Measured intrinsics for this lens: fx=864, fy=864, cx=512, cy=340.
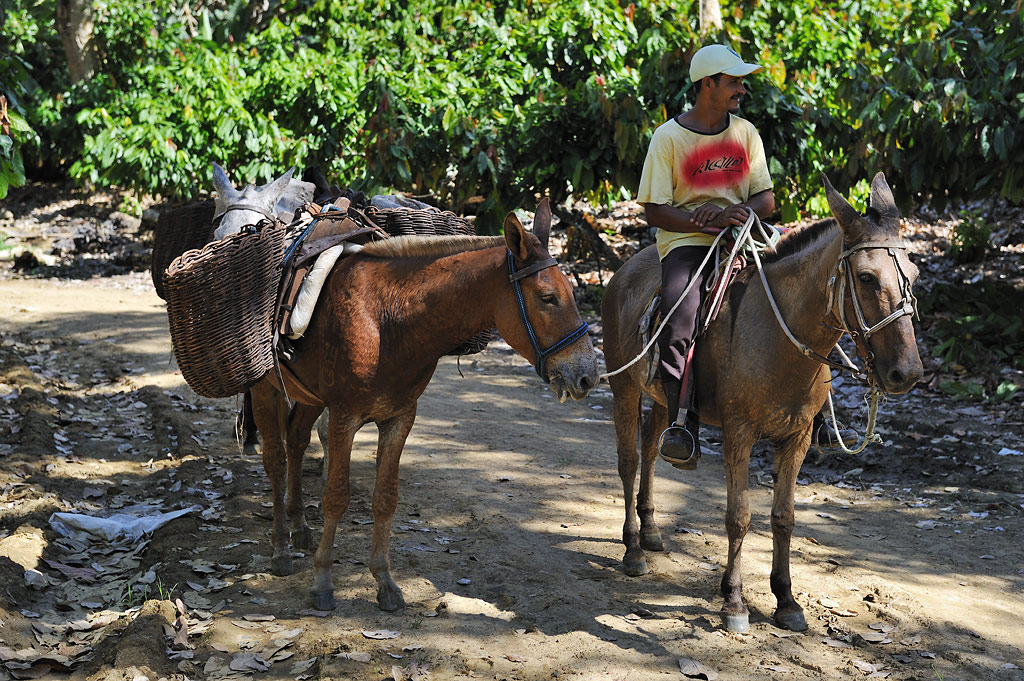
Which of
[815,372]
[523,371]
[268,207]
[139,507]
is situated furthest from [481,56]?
[815,372]

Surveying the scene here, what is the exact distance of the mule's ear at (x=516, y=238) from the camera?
172 inches

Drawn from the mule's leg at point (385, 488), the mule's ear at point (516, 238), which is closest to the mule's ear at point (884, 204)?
the mule's ear at point (516, 238)

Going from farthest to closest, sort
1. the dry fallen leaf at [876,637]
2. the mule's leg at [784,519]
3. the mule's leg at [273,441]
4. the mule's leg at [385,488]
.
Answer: the mule's leg at [273,441], the mule's leg at [385,488], the mule's leg at [784,519], the dry fallen leaf at [876,637]

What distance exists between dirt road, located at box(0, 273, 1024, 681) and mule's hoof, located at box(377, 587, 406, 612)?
0.24 feet

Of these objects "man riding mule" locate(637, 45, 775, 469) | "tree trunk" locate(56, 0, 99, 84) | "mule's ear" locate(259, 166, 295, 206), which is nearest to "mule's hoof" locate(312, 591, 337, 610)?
"man riding mule" locate(637, 45, 775, 469)

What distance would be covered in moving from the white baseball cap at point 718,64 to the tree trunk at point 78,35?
19.7 meters

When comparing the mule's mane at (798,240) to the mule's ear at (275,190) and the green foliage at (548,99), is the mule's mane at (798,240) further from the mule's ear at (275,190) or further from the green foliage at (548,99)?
the green foliage at (548,99)

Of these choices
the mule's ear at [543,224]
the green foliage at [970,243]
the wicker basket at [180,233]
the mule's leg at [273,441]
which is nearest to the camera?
the mule's ear at [543,224]

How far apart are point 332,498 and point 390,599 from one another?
2.20ft

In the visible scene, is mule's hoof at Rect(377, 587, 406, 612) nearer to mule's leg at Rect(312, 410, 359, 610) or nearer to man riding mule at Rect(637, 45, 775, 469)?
mule's leg at Rect(312, 410, 359, 610)

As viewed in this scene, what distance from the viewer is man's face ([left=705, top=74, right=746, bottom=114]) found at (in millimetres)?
4945

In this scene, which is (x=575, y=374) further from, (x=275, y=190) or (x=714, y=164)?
(x=275, y=190)

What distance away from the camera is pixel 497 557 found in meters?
5.74

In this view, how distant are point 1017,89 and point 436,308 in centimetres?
780
